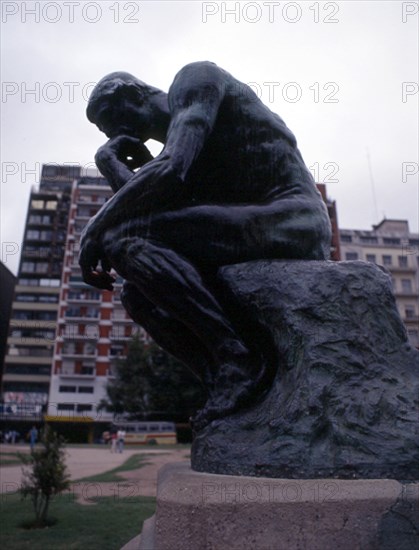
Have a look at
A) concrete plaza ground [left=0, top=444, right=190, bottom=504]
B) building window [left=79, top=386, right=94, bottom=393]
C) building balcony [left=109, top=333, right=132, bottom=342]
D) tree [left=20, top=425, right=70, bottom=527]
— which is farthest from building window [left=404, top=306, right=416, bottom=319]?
tree [left=20, top=425, right=70, bottom=527]

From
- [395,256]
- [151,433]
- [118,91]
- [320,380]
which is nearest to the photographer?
[320,380]

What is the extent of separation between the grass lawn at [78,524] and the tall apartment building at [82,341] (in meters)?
33.8

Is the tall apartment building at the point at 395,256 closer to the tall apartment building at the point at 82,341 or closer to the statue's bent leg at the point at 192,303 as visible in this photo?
the tall apartment building at the point at 82,341

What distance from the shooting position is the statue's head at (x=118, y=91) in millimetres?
2896

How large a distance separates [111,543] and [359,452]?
6.14 meters

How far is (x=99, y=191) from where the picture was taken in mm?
52250

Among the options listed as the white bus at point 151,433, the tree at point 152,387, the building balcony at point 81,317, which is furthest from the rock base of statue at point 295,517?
the building balcony at point 81,317

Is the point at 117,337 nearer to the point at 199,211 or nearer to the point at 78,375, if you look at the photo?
the point at 78,375

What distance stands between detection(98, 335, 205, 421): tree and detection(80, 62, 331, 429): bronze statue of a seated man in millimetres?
28778

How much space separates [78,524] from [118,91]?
7.58 m

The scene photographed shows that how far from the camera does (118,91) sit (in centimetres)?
290

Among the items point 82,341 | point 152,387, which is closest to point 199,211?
point 152,387

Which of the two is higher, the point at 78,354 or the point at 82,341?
the point at 82,341

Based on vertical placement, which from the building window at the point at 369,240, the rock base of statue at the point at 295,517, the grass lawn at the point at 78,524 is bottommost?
the grass lawn at the point at 78,524
